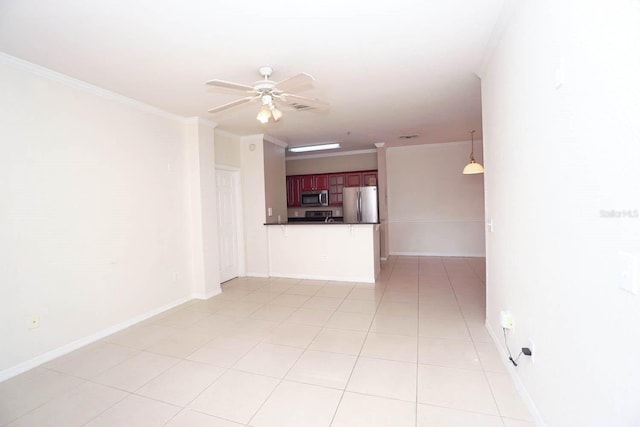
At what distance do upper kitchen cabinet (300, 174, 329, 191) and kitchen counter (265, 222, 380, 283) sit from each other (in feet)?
8.07

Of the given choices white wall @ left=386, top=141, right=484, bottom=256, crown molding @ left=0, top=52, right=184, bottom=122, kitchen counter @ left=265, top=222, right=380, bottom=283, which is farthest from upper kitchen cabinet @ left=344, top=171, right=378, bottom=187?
crown molding @ left=0, top=52, right=184, bottom=122

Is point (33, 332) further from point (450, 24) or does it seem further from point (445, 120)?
point (445, 120)

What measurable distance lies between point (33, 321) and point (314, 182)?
5.85 m

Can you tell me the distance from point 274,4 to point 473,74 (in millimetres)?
2229

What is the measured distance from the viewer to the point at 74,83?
110 inches

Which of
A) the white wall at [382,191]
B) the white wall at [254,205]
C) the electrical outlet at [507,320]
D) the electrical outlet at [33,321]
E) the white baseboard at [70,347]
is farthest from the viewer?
the white wall at [382,191]

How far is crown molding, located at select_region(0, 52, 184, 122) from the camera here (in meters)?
2.39

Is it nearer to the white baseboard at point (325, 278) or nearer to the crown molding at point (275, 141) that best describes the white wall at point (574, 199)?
the white baseboard at point (325, 278)

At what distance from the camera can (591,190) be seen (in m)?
1.09

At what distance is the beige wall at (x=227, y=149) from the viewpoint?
4.88m

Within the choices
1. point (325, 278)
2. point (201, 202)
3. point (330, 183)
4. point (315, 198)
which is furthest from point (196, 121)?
point (330, 183)

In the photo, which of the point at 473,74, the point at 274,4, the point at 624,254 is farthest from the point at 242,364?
the point at 473,74

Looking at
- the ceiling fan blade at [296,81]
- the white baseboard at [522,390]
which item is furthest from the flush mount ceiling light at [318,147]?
the white baseboard at [522,390]

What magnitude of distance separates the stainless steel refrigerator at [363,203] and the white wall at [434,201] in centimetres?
91
